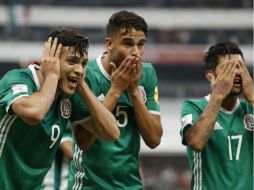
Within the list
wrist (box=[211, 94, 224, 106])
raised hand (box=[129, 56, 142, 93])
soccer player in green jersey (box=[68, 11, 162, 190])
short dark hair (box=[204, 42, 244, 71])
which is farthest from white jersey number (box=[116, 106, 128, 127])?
short dark hair (box=[204, 42, 244, 71])

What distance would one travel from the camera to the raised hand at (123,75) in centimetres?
513

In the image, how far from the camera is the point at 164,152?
1492 inches

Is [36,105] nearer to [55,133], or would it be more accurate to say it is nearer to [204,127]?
[55,133]

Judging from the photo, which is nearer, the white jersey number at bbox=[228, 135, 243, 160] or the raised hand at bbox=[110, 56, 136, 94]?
the raised hand at bbox=[110, 56, 136, 94]

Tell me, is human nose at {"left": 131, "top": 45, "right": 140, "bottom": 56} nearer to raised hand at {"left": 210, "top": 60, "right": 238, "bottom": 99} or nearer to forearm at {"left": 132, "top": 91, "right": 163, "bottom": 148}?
forearm at {"left": 132, "top": 91, "right": 163, "bottom": 148}

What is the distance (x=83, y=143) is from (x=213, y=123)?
0.99 meters

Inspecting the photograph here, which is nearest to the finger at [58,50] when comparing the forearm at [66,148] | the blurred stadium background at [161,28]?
the forearm at [66,148]

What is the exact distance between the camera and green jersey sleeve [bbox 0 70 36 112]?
4.68 m

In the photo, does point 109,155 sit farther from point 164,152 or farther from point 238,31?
point 238,31

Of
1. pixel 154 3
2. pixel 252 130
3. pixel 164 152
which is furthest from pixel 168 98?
pixel 252 130

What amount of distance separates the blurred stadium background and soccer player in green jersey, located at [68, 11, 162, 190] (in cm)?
3623

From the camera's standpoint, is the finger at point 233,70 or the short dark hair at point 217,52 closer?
the finger at point 233,70

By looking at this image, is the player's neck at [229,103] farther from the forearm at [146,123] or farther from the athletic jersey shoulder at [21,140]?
the athletic jersey shoulder at [21,140]

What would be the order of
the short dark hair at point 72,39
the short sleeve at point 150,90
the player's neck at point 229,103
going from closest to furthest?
the short dark hair at point 72,39
the short sleeve at point 150,90
the player's neck at point 229,103
